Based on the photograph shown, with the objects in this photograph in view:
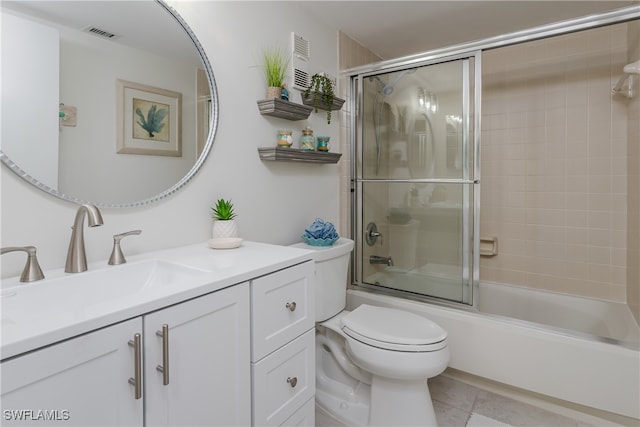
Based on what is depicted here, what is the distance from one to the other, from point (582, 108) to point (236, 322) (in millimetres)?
2632

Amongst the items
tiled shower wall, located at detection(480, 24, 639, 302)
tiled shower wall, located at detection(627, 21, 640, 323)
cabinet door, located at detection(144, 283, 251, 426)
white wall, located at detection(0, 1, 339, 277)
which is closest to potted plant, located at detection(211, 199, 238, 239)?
white wall, located at detection(0, 1, 339, 277)

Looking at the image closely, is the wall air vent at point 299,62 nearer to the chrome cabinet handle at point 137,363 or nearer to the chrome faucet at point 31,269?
the chrome faucet at point 31,269

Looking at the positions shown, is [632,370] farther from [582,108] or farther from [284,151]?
[284,151]

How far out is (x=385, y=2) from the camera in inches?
83.0

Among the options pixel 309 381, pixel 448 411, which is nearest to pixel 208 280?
pixel 309 381

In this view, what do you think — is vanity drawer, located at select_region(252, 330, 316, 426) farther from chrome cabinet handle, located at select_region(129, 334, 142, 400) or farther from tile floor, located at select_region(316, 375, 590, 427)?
tile floor, located at select_region(316, 375, 590, 427)

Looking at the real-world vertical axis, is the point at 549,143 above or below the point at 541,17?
below

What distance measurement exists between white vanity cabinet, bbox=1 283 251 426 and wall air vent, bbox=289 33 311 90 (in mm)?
1366

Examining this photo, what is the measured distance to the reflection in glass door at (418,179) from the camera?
6.55ft

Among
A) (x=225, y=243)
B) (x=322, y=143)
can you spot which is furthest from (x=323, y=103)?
(x=225, y=243)

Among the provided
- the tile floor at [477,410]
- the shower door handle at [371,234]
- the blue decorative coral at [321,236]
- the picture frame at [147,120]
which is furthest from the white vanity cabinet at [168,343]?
the shower door handle at [371,234]

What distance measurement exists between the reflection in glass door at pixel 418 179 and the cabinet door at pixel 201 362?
143 centimetres

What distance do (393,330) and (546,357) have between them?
785 mm

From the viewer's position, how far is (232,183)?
66.6 inches
